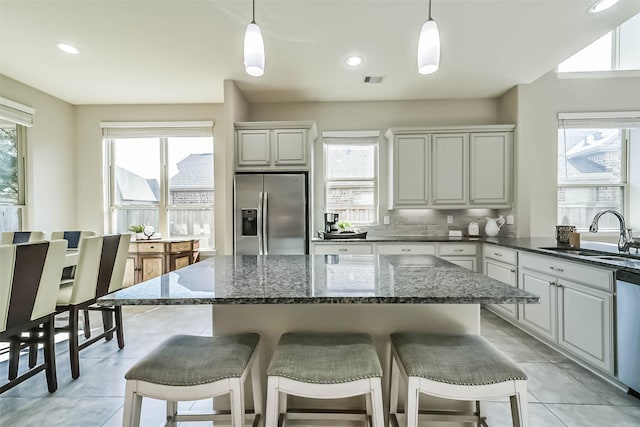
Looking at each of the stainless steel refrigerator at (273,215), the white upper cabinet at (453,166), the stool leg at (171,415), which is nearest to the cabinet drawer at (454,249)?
the white upper cabinet at (453,166)

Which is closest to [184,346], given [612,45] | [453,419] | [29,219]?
[453,419]

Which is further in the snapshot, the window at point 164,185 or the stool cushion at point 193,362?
the window at point 164,185

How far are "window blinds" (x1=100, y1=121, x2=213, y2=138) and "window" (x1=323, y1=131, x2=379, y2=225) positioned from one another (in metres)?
1.95

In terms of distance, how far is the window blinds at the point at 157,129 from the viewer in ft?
14.7

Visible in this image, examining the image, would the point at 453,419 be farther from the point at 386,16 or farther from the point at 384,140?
the point at 384,140

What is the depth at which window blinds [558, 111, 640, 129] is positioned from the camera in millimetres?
3688

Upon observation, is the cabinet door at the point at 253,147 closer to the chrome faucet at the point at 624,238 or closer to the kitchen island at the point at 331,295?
the kitchen island at the point at 331,295

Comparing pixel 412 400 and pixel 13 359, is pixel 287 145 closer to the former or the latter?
pixel 13 359

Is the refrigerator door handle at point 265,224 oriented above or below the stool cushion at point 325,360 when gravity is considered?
above

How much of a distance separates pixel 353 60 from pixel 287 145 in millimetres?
1221

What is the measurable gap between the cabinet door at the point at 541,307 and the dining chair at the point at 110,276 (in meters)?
3.72

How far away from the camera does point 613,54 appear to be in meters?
3.77

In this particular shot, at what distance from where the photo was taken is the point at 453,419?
142 cm

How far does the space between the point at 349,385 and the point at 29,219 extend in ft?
15.8
